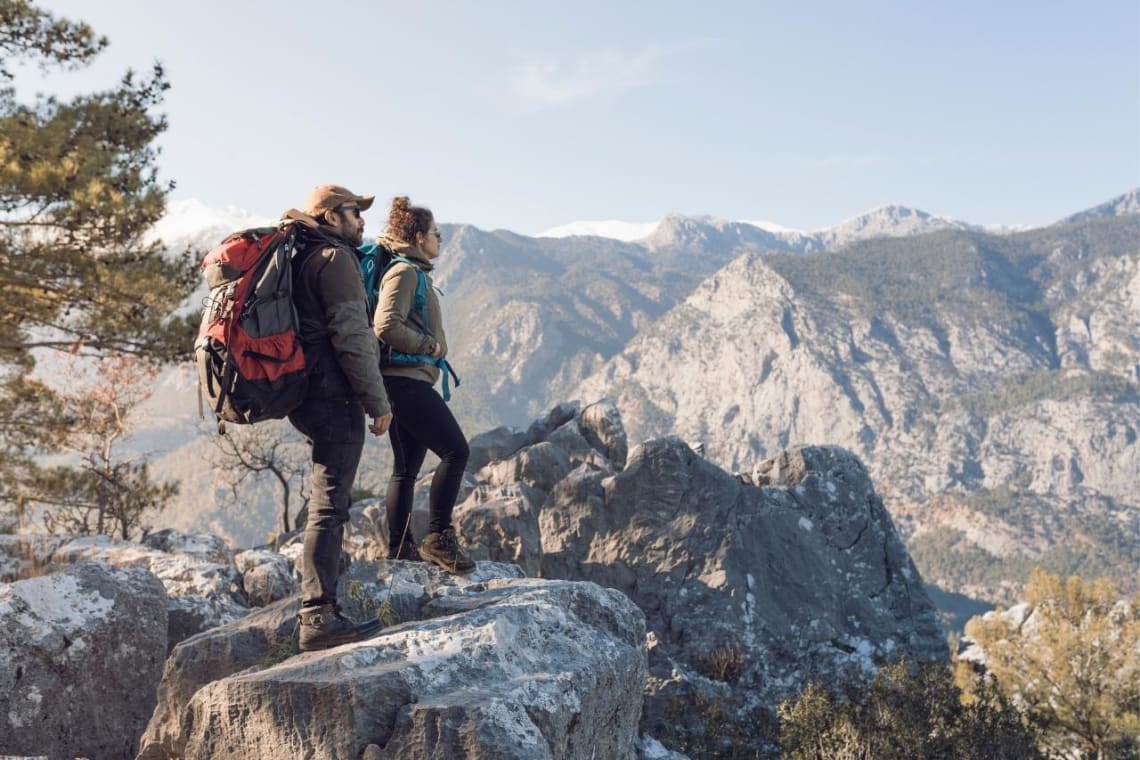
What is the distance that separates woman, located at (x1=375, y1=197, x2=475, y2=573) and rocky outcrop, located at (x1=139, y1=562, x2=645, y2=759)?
14.8 inches

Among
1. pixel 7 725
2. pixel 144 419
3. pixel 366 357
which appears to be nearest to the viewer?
pixel 366 357

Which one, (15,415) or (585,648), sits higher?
(15,415)

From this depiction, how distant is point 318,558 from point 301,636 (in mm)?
467

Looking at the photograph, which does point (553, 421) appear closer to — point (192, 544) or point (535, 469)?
point (535, 469)

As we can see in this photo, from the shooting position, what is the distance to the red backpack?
13.8 ft

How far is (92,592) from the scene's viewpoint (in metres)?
5.98

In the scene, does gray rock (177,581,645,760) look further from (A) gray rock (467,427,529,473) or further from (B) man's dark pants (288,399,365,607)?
(A) gray rock (467,427,529,473)

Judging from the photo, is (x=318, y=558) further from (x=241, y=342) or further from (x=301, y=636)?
(x=241, y=342)

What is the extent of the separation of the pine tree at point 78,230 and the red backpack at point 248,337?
10.5 m

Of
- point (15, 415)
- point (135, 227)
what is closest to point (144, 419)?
point (15, 415)

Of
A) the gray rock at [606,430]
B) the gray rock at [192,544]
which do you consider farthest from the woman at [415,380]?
the gray rock at [606,430]

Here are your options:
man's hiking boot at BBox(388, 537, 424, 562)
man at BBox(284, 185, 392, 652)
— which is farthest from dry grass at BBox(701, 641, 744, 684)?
man at BBox(284, 185, 392, 652)

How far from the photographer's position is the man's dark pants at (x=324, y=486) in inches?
179

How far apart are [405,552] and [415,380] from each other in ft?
4.66
